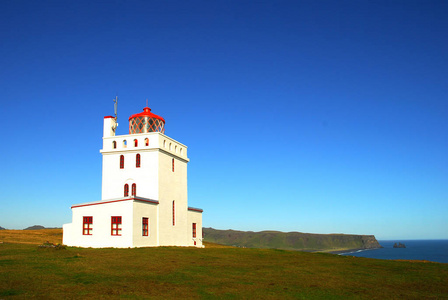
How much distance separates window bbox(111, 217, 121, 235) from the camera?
30675mm

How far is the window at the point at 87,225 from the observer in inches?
1246

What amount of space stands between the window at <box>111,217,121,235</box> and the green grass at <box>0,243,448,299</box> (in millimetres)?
7356

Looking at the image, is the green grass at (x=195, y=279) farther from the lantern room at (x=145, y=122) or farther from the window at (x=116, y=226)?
the lantern room at (x=145, y=122)

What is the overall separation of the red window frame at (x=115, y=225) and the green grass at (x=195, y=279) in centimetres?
737

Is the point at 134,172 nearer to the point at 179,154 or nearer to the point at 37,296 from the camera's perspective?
the point at 179,154

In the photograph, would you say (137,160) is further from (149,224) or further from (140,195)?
(149,224)

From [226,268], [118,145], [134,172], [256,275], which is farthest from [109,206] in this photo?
[256,275]

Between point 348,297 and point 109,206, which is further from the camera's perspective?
point 109,206

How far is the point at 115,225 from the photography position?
3086cm

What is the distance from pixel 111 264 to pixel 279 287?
966 cm

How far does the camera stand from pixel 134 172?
35.4 m

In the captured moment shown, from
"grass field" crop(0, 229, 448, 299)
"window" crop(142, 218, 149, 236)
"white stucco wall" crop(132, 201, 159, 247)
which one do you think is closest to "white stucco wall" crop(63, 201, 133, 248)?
"white stucco wall" crop(132, 201, 159, 247)

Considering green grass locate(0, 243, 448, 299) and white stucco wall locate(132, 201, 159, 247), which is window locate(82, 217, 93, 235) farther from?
green grass locate(0, 243, 448, 299)

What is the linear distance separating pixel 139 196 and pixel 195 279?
64.1 feet
